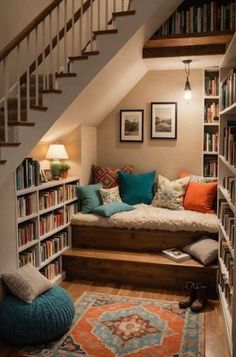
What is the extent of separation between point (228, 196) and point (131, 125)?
2.51 metres

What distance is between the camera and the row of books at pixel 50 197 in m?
3.65

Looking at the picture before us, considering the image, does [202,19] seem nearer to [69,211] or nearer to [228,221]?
[228,221]

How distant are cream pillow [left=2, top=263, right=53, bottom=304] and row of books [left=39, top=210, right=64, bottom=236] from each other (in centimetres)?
67

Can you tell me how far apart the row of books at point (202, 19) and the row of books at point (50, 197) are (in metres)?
2.05

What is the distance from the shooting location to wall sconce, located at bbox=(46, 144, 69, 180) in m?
4.17

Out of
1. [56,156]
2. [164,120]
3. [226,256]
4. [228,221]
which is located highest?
[164,120]

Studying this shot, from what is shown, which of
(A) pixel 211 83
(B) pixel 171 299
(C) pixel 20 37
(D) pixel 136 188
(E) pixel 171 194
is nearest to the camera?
(C) pixel 20 37

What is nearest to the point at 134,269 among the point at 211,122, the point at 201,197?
the point at 201,197

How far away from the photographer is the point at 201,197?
4461 millimetres

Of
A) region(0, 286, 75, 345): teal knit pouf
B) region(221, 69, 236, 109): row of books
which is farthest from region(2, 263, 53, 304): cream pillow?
region(221, 69, 236, 109): row of books

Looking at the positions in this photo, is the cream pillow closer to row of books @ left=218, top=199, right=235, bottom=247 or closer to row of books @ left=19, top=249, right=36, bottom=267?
row of books @ left=19, top=249, right=36, bottom=267

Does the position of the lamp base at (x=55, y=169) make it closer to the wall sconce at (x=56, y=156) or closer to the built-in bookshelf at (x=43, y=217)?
the wall sconce at (x=56, y=156)

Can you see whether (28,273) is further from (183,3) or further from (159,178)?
(183,3)

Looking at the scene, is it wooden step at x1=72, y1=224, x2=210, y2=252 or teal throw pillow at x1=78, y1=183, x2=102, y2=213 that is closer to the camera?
wooden step at x1=72, y1=224, x2=210, y2=252
